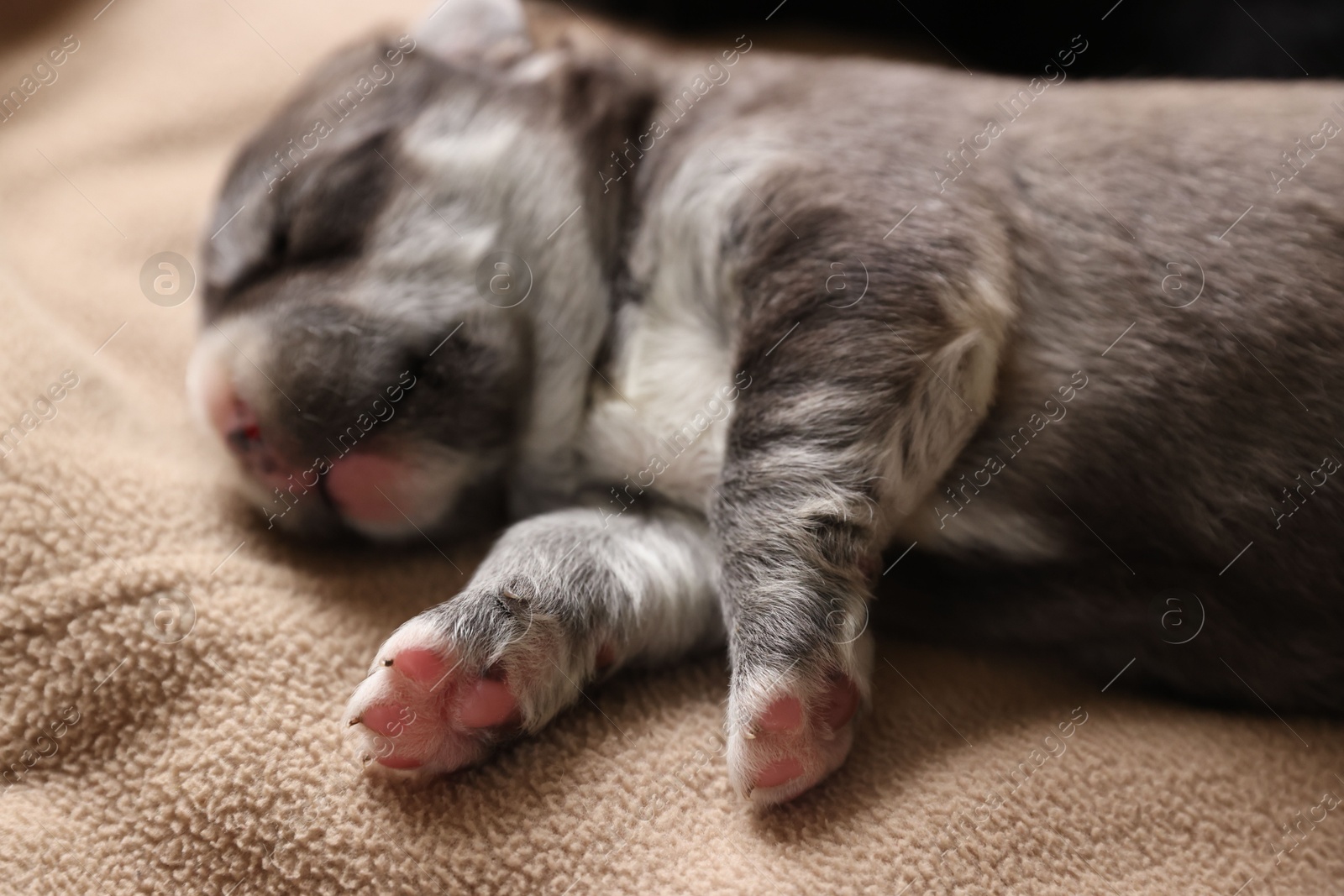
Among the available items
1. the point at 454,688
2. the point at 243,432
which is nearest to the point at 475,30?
the point at 243,432

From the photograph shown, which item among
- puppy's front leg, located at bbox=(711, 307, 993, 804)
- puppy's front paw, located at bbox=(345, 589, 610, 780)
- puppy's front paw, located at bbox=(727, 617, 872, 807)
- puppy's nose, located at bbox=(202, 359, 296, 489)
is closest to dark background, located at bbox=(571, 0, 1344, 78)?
puppy's front leg, located at bbox=(711, 307, 993, 804)

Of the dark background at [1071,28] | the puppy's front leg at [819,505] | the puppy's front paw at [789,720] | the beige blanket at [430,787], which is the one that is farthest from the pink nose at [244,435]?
the dark background at [1071,28]

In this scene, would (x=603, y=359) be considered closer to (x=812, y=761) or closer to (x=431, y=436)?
(x=431, y=436)

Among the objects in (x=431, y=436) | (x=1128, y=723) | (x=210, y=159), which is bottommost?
(x=1128, y=723)

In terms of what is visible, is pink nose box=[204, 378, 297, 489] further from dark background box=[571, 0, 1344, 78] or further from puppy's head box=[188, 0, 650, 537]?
dark background box=[571, 0, 1344, 78]

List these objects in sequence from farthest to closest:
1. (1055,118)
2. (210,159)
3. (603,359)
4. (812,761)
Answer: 1. (210,159)
2. (603,359)
3. (1055,118)
4. (812,761)

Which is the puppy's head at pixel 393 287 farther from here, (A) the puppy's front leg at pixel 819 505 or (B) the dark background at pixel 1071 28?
(B) the dark background at pixel 1071 28

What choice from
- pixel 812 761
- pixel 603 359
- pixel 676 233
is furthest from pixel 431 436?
pixel 812 761
